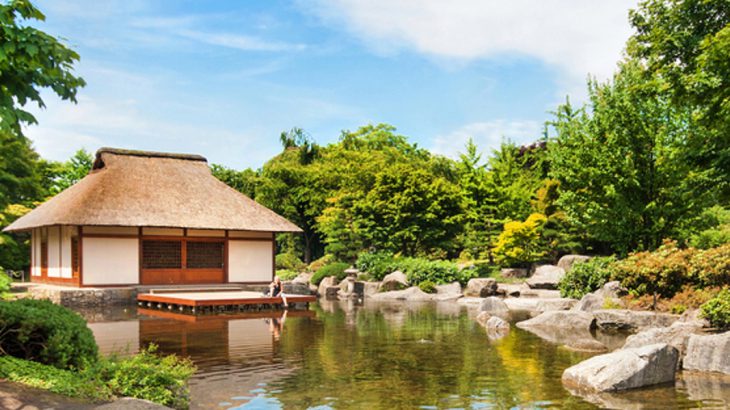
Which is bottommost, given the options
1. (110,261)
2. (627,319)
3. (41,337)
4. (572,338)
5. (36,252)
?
(572,338)

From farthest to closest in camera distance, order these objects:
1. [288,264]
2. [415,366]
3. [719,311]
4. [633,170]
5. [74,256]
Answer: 1. [288,264]
2. [74,256]
3. [633,170]
4. [719,311]
5. [415,366]

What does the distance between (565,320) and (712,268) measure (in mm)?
3700

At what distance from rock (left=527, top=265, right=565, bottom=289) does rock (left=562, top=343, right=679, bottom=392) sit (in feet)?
52.4

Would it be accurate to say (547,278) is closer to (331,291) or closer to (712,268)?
(331,291)

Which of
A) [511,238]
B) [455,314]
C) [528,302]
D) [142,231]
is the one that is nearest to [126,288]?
[142,231]

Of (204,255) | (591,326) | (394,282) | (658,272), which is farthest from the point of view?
(394,282)

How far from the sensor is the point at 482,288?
1093 inches

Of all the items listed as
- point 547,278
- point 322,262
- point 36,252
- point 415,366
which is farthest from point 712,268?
point 36,252

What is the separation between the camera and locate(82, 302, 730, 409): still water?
9.12 m

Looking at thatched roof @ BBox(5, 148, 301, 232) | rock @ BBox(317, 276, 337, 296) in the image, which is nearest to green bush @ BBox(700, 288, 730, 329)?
thatched roof @ BBox(5, 148, 301, 232)

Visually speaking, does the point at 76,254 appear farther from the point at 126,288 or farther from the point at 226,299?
the point at 226,299

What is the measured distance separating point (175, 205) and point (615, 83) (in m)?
18.0

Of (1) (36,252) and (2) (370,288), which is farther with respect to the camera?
(2) (370,288)

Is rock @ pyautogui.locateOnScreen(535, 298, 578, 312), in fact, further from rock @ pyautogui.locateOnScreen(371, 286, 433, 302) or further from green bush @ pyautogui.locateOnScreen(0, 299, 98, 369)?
green bush @ pyautogui.locateOnScreen(0, 299, 98, 369)
